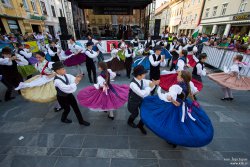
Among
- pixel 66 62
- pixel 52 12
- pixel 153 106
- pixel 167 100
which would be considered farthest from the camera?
pixel 52 12

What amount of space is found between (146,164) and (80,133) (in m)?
1.65

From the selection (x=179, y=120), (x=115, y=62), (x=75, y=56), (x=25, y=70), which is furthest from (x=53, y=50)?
(x=179, y=120)

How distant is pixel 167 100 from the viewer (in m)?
2.31

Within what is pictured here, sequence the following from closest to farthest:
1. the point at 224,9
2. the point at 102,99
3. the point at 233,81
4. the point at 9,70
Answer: the point at 102,99, the point at 233,81, the point at 9,70, the point at 224,9

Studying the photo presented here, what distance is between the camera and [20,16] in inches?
601

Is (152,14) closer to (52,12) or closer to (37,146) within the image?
(37,146)

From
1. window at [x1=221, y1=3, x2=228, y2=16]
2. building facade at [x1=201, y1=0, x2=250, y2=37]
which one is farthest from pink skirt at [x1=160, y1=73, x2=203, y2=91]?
window at [x1=221, y1=3, x2=228, y2=16]

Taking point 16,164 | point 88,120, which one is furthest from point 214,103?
point 16,164

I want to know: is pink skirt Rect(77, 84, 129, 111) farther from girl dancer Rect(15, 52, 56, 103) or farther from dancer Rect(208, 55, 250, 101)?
dancer Rect(208, 55, 250, 101)

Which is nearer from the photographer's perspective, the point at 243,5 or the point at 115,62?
the point at 115,62

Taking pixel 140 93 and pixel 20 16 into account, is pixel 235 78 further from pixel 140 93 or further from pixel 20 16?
pixel 20 16

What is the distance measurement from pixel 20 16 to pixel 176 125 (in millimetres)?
20614

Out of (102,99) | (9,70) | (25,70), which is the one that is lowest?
(102,99)

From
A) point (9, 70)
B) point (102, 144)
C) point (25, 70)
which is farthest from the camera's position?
point (25, 70)
